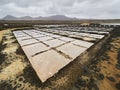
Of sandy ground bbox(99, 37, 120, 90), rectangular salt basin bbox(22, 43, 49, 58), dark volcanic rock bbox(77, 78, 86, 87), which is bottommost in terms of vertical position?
rectangular salt basin bbox(22, 43, 49, 58)

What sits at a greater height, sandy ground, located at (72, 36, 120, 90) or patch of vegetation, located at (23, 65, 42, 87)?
sandy ground, located at (72, 36, 120, 90)

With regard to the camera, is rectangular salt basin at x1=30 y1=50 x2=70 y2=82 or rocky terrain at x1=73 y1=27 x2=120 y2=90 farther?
rectangular salt basin at x1=30 y1=50 x2=70 y2=82

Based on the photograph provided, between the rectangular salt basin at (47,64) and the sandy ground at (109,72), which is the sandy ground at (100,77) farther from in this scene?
the rectangular salt basin at (47,64)

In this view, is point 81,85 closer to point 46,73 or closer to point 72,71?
point 72,71

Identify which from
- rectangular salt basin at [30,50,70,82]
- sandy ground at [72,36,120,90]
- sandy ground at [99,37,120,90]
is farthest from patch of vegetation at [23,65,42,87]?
sandy ground at [99,37,120,90]

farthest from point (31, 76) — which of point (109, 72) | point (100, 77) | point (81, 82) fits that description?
point (109, 72)

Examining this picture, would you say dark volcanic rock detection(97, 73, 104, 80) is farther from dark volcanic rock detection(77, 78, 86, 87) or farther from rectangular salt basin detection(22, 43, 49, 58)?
rectangular salt basin detection(22, 43, 49, 58)

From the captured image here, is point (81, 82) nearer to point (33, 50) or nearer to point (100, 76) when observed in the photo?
point (100, 76)

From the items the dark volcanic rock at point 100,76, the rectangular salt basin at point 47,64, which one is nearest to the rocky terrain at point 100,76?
the dark volcanic rock at point 100,76
